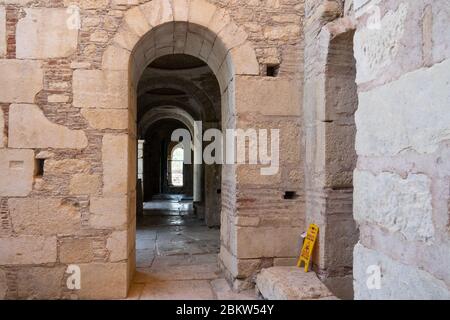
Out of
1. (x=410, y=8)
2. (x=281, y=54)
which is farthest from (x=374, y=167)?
(x=281, y=54)

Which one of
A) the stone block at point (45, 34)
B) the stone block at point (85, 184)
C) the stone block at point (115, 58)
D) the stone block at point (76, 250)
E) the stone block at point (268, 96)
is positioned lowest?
the stone block at point (76, 250)

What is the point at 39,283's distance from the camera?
3.49m

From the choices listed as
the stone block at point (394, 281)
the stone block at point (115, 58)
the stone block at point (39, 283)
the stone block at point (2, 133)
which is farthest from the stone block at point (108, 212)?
the stone block at point (394, 281)

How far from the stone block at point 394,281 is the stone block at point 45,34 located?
3.29m

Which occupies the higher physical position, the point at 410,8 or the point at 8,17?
the point at 8,17

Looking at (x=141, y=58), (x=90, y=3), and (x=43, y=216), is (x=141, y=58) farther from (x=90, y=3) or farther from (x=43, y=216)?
(x=43, y=216)

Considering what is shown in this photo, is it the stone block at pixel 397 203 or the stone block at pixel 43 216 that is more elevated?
the stone block at pixel 397 203

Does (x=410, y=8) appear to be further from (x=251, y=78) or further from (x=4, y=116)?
(x=4, y=116)

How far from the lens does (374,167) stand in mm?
1455

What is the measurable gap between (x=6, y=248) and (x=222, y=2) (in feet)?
10.6

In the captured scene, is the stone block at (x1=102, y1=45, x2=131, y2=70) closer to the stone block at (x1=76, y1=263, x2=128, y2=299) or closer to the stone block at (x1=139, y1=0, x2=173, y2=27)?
the stone block at (x1=139, y1=0, x2=173, y2=27)

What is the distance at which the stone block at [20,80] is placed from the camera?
11.5 ft

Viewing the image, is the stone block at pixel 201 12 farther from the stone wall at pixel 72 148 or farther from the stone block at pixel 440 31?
the stone block at pixel 440 31
